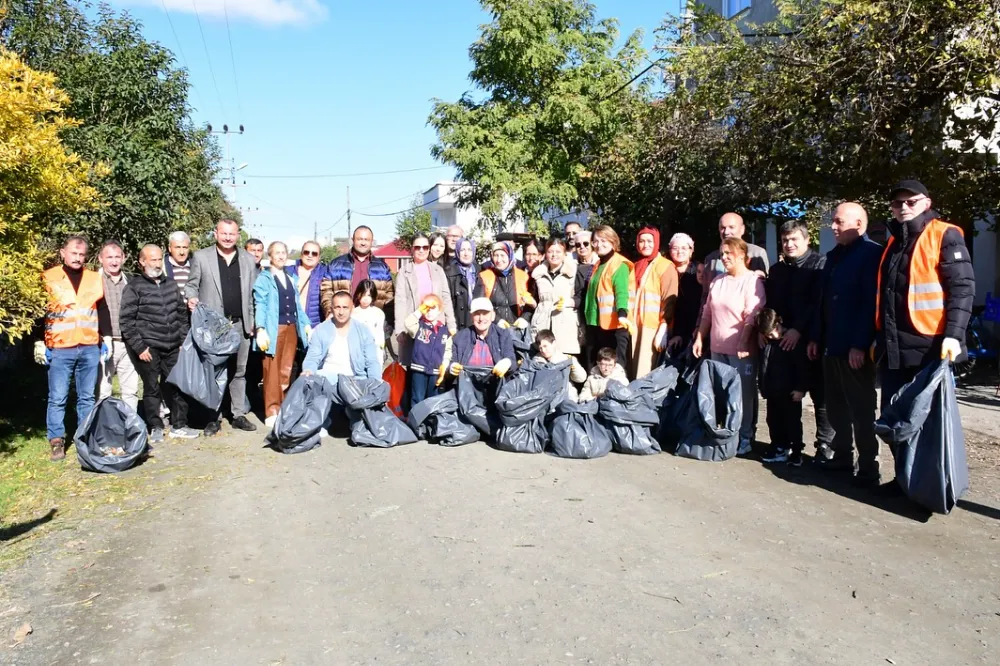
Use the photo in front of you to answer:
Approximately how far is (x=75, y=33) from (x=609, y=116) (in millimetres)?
10765

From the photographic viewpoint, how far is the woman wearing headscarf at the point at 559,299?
7.52 m

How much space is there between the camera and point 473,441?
6945 millimetres

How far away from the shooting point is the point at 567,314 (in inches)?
297

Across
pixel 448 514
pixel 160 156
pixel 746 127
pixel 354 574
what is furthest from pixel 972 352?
pixel 160 156

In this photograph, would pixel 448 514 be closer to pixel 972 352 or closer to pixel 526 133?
pixel 972 352

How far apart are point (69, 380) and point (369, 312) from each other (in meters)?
2.65

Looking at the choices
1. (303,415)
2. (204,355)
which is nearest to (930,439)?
(303,415)

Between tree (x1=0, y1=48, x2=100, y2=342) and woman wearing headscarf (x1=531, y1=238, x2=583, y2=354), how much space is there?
4138 mm

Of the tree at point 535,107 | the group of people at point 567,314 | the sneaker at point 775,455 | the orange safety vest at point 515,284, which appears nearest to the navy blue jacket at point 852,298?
the group of people at point 567,314

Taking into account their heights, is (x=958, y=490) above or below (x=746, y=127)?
below

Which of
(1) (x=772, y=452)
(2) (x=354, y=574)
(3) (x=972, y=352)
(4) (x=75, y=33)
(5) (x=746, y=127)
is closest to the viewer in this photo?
(2) (x=354, y=574)

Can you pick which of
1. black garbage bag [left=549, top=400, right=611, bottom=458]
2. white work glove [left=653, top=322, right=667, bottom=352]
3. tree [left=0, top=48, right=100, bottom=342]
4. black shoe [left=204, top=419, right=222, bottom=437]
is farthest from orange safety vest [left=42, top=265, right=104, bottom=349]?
white work glove [left=653, top=322, right=667, bottom=352]

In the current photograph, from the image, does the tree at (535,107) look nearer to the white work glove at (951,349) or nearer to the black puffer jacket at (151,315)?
the black puffer jacket at (151,315)

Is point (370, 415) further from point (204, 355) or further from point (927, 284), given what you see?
point (927, 284)
